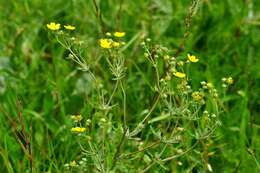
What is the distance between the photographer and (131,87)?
2674 mm

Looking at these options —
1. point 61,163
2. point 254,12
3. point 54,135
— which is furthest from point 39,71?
point 254,12

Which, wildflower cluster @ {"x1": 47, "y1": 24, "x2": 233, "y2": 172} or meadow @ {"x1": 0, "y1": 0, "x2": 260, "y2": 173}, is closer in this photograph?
wildflower cluster @ {"x1": 47, "y1": 24, "x2": 233, "y2": 172}

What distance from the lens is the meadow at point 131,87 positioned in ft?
6.09

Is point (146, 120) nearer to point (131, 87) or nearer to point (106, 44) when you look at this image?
point (106, 44)

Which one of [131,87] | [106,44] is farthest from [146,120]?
[131,87]

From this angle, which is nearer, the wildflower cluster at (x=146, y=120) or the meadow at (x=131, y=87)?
the wildflower cluster at (x=146, y=120)

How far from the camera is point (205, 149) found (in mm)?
2139

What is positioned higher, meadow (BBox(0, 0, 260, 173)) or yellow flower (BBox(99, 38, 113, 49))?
yellow flower (BBox(99, 38, 113, 49))

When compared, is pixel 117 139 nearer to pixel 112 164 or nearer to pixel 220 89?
pixel 112 164

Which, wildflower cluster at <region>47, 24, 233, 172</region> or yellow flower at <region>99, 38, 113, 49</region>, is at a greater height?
yellow flower at <region>99, 38, 113, 49</region>

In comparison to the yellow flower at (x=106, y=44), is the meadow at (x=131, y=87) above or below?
below

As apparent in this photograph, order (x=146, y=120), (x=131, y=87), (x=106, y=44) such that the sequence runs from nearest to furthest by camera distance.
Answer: (x=106, y=44), (x=146, y=120), (x=131, y=87)

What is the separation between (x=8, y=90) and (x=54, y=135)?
0.32m

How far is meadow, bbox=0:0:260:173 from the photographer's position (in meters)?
1.86
